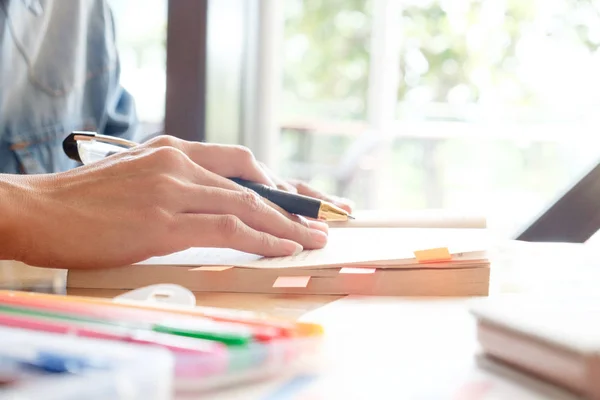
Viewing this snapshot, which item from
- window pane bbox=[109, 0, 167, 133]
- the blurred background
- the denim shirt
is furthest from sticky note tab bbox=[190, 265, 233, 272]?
the blurred background

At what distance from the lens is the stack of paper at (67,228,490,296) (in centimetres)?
50

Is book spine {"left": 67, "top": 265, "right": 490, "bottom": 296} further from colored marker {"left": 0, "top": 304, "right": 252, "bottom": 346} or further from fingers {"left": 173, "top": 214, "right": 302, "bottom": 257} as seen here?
colored marker {"left": 0, "top": 304, "right": 252, "bottom": 346}

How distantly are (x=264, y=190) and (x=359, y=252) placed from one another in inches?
5.0

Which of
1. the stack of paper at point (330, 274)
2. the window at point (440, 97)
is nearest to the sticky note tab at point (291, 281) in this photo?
the stack of paper at point (330, 274)

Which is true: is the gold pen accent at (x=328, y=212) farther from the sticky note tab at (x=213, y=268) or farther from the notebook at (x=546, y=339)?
the notebook at (x=546, y=339)

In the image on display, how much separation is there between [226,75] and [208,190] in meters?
0.82

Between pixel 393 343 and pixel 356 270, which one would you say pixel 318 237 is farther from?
pixel 393 343

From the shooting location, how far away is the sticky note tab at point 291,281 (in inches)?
19.3

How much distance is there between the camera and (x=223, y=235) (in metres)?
0.54

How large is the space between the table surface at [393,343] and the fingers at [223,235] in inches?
2.4

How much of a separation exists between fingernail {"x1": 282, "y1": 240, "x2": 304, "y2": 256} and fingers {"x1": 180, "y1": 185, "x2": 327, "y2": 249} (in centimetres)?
1

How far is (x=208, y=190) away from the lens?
56 cm

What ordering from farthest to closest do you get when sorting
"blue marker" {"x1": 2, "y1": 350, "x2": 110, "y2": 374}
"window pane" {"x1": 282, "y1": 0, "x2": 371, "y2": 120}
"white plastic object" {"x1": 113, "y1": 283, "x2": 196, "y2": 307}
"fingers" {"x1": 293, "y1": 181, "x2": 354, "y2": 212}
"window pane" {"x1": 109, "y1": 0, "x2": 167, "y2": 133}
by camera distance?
1. "window pane" {"x1": 282, "y1": 0, "x2": 371, "y2": 120}
2. "window pane" {"x1": 109, "y1": 0, "x2": 167, "y2": 133}
3. "fingers" {"x1": 293, "y1": 181, "x2": 354, "y2": 212}
4. "white plastic object" {"x1": 113, "y1": 283, "x2": 196, "y2": 307}
5. "blue marker" {"x1": 2, "y1": 350, "x2": 110, "y2": 374}

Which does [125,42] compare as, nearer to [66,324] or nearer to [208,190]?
[208,190]
